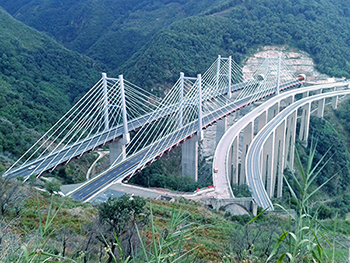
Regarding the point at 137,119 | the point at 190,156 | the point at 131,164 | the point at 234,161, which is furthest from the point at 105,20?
the point at 131,164

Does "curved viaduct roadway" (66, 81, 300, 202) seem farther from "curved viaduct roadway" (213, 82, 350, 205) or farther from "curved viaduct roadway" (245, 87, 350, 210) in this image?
"curved viaduct roadway" (245, 87, 350, 210)

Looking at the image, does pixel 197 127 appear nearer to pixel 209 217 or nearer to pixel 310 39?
pixel 209 217

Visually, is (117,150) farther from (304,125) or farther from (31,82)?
(304,125)

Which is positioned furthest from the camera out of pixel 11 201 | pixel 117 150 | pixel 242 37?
pixel 242 37

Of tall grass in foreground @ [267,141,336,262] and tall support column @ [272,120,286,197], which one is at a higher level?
tall support column @ [272,120,286,197]

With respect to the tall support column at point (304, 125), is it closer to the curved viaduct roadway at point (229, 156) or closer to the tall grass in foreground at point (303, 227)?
the curved viaduct roadway at point (229, 156)

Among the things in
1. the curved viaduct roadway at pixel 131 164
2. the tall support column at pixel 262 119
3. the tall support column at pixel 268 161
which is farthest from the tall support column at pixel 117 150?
the tall support column at pixel 262 119

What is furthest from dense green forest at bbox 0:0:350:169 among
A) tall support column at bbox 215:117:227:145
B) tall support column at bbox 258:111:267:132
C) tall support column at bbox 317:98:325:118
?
tall support column at bbox 258:111:267:132
